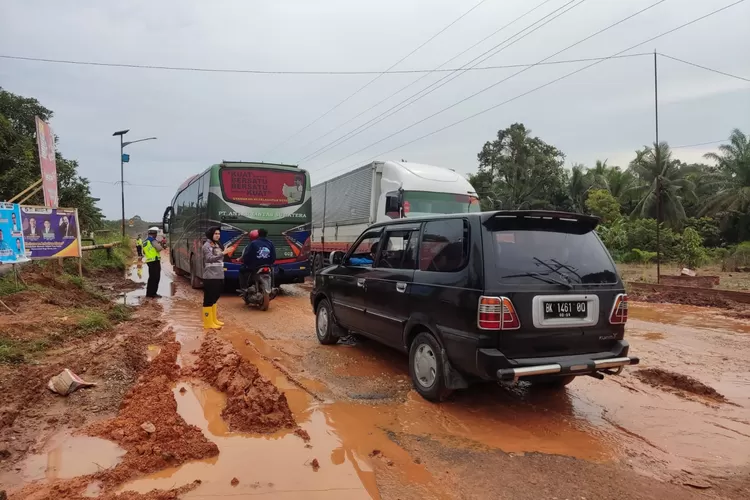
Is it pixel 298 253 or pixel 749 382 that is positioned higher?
pixel 298 253

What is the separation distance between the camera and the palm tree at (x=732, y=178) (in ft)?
108

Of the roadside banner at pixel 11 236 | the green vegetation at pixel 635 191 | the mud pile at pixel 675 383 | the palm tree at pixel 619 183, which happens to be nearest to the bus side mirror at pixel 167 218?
the roadside banner at pixel 11 236

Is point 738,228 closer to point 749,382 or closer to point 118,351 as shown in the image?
point 749,382

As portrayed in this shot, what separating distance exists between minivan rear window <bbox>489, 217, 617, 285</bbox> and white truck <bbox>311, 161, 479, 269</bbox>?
6.63m

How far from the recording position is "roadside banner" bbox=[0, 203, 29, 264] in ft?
28.5

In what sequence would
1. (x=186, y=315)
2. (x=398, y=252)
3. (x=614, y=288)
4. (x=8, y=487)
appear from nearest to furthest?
(x=8, y=487) < (x=614, y=288) < (x=398, y=252) < (x=186, y=315)

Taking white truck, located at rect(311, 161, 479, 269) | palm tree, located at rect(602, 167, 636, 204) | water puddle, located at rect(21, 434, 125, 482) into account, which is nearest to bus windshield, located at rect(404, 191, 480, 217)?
white truck, located at rect(311, 161, 479, 269)

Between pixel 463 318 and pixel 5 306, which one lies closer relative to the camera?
pixel 463 318

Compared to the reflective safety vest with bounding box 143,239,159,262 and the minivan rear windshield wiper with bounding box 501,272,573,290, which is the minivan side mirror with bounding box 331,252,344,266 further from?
the reflective safety vest with bounding box 143,239,159,262

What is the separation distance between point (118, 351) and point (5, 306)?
9.12ft

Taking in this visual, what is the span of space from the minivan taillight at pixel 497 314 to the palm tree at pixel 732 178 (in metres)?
35.8

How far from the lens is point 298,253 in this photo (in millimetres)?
13000

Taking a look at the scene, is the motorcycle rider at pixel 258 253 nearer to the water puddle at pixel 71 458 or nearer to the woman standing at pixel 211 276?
the woman standing at pixel 211 276

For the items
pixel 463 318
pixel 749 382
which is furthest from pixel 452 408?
pixel 749 382
